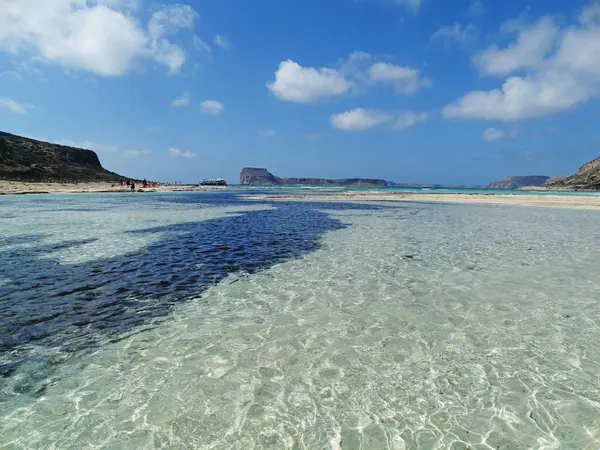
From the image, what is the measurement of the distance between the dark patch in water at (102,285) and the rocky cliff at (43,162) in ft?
307

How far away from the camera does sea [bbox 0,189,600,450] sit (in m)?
4.79

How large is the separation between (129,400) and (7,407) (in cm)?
180

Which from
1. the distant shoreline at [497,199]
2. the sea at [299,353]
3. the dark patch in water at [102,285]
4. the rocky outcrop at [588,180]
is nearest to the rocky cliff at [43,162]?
the distant shoreline at [497,199]

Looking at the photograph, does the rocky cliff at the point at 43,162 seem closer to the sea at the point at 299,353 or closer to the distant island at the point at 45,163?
the distant island at the point at 45,163

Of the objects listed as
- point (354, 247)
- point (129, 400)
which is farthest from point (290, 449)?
point (354, 247)

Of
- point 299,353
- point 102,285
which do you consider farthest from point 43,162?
point 299,353

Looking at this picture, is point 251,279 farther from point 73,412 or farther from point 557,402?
point 557,402

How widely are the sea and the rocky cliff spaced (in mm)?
100187

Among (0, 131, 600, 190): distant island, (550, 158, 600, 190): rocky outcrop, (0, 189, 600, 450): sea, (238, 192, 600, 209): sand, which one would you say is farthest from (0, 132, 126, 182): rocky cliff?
(550, 158, 600, 190): rocky outcrop

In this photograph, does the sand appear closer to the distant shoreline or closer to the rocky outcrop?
the distant shoreline

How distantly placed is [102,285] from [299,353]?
7.76 metres

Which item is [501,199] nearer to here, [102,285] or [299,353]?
[299,353]

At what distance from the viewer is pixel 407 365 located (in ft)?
21.2

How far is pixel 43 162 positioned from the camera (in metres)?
106
